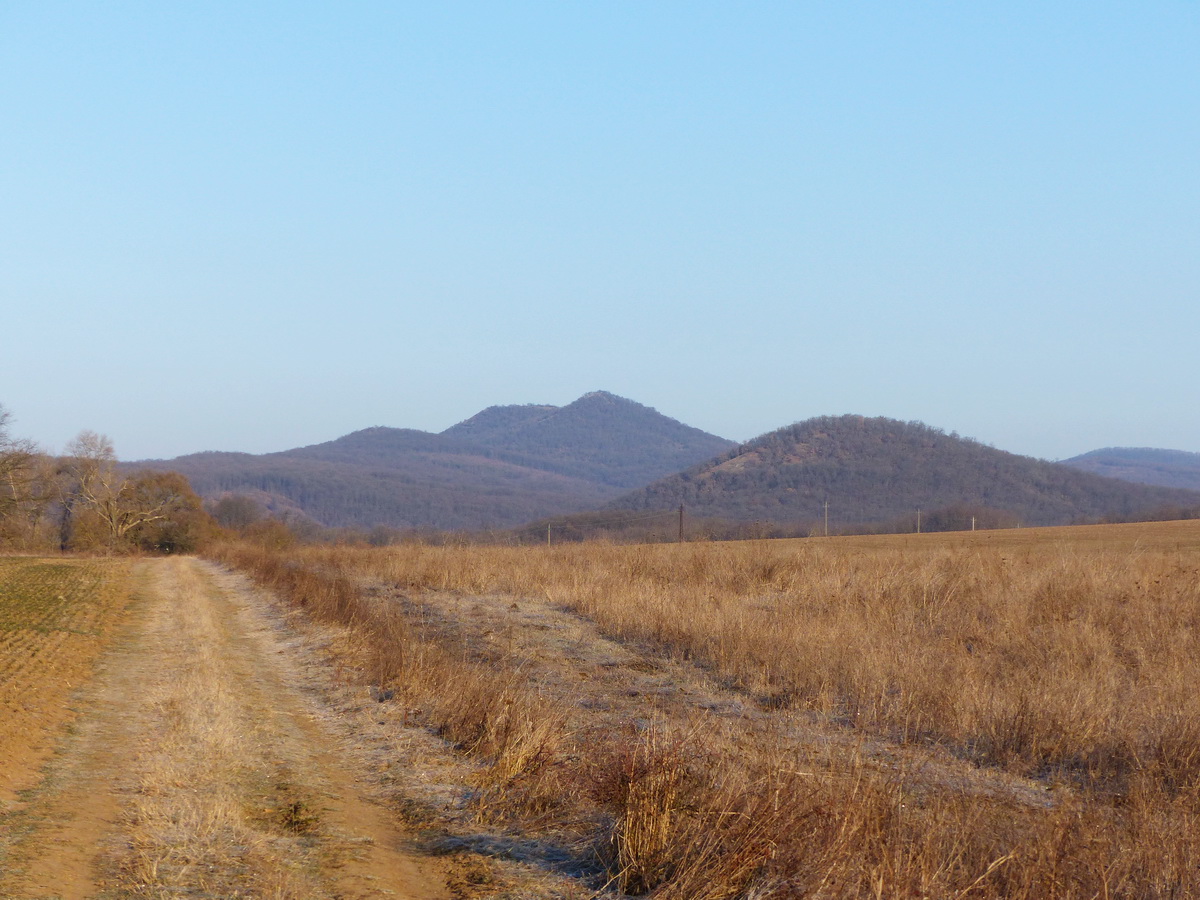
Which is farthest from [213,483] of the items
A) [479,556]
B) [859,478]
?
[479,556]

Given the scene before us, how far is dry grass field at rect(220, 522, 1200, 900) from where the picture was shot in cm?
451

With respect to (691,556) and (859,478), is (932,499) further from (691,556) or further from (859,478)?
(691,556)

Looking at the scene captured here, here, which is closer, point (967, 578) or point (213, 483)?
point (967, 578)

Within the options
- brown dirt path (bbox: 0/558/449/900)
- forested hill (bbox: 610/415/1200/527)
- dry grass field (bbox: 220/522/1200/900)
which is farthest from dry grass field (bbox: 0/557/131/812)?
forested hill (bbox: 610/415/1200/527)

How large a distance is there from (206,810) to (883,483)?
372ft

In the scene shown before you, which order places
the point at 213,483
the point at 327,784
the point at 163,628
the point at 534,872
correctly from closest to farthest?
1. the point at 534,872
2. the point at 327,784
3. the point at 163,628
4. the point at 213,483

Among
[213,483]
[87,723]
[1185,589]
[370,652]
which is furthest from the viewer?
[213,483]

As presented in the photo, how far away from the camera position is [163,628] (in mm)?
16516

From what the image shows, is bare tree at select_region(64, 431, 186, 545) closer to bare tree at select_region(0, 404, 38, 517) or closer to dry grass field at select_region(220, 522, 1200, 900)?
bare tree at select_region(0, 404, 38, 517)

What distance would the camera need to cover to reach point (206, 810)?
5629mm

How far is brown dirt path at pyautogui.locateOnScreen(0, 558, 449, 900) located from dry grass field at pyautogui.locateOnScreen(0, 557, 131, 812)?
0.25m

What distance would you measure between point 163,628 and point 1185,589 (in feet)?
56.3

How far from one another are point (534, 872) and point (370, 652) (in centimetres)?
688

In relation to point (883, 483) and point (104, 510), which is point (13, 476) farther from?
point (883, 483)
